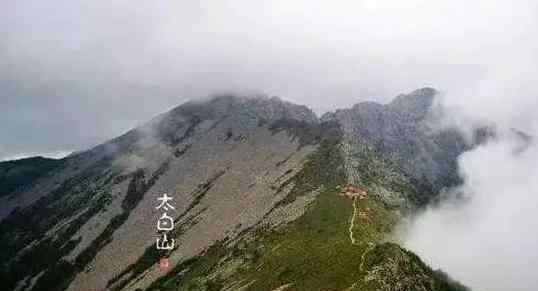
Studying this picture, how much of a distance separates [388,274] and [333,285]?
607 inches

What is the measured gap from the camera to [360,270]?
196 meters

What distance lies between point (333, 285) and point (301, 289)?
40.3ft

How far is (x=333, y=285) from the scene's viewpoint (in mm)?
191125

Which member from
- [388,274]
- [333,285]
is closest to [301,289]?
[333,285]

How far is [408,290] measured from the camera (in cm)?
19900

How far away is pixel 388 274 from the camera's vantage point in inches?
7608

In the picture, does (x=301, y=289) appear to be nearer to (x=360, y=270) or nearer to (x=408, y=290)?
(x=360, y=270)

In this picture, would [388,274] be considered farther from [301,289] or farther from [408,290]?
[301,289]

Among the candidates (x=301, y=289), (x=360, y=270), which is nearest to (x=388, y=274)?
(x=360, y=270)

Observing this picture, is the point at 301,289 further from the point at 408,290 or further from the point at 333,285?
the point at 408,290

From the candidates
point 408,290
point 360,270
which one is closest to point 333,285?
point 360,270

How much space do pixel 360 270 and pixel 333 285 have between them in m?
9.62

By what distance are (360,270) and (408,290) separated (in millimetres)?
15424
